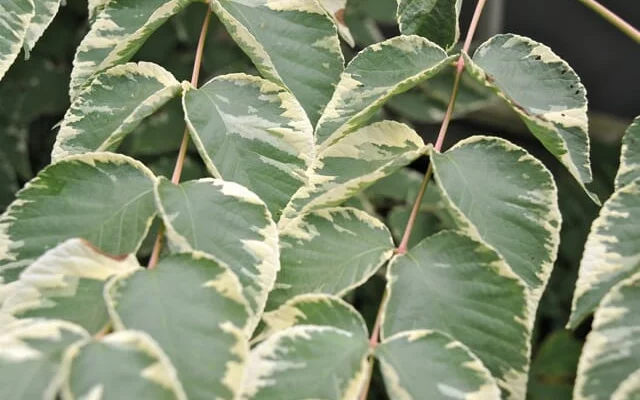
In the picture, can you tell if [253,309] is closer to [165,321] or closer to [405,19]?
[165,321]

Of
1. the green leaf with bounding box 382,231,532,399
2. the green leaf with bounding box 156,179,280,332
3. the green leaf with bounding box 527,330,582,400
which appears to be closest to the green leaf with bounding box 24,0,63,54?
the green leaf with bounding box 156,179,280,332

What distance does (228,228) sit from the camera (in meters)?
0.35

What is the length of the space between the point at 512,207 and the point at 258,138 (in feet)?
0.42

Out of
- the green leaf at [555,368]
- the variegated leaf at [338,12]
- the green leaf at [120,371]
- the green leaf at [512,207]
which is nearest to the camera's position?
the green leaf at [120,371]

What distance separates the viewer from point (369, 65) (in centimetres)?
40

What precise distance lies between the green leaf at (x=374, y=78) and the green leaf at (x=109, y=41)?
4.2 inches

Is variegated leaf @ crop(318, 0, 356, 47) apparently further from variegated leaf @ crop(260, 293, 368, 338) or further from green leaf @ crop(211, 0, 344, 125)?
variegated leaf @ crop(260, 293, 368, 338)

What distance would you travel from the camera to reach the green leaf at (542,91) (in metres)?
0.37

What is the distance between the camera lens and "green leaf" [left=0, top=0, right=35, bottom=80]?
40cm

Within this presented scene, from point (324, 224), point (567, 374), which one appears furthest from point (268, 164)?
point (567, 374)

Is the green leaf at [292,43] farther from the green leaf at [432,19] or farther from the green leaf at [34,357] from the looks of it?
the green leaf at [34,357]

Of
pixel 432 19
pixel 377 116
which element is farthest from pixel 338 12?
pixel 377 116

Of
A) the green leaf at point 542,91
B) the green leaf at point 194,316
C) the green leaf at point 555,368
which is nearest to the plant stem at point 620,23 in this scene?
the green leaf at point 542,91

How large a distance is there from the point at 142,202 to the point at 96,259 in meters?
0.04
